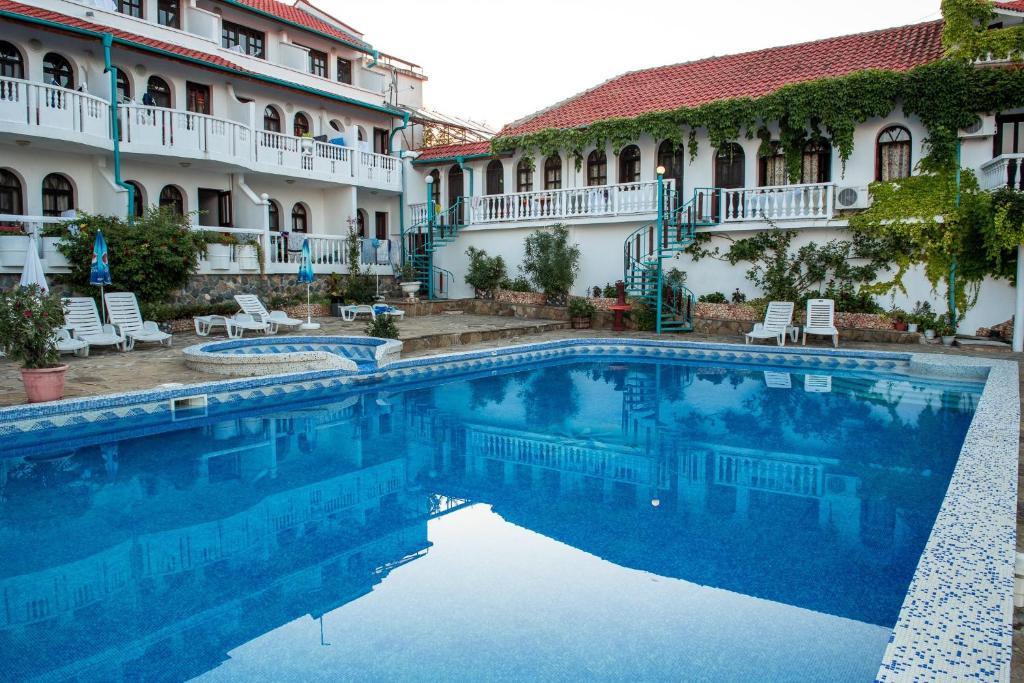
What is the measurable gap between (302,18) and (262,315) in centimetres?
1358

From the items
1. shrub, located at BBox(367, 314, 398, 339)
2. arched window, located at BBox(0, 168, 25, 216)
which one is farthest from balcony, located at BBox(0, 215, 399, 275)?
shrub, located at BBox(367, 314, 398, 339)

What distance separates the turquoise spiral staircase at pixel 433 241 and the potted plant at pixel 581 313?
5.27 metres

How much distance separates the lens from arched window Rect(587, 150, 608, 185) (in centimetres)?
2056

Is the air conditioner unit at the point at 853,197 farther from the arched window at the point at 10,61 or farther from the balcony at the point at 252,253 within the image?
the arched window at the point at 10,61

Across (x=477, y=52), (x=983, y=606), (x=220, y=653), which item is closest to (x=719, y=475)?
(x=983, y=606)

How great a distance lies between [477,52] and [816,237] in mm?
13153

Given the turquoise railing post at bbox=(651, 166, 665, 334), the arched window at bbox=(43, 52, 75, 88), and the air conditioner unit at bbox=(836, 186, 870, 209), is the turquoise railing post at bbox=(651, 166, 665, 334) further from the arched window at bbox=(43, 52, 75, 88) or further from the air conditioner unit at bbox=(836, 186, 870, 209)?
the arched window at bbox=(43, 52, 75, 88)

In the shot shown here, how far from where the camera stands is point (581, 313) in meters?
17.7

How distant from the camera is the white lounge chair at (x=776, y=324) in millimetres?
14430

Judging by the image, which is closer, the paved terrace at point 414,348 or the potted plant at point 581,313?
the paved terrace at point 414,348

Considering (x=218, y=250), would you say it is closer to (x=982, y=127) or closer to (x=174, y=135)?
(x=174, y=135)

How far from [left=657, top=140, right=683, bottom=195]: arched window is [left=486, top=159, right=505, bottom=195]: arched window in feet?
17.4

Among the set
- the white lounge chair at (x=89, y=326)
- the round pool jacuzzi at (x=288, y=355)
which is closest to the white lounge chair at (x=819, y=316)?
the round pool jacuzzi at (x=288, y=355)

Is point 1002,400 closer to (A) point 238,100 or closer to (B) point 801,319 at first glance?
(B) point 801,319
